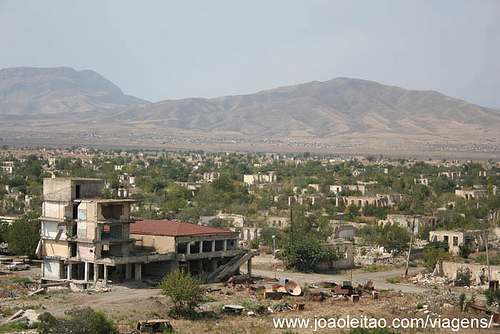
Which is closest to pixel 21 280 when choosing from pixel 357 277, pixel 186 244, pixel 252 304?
pixel 186 244

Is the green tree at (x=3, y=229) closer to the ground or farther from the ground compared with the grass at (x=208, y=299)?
farther from the ground

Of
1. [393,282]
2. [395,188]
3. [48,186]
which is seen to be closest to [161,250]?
[48,186]

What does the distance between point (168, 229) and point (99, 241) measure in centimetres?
430

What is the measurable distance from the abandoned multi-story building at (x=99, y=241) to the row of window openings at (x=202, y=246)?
6cm

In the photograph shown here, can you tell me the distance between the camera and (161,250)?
35562mm

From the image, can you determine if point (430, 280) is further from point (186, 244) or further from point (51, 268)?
point (51, 268)

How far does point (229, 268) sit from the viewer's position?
121 feet

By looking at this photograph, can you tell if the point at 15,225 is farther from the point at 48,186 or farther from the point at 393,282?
the point at 393,282

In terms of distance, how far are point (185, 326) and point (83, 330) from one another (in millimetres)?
4268

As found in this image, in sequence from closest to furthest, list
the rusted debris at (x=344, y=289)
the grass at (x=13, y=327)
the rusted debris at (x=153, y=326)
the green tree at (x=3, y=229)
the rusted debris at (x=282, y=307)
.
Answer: the grass at (x=13, y=327) < the rusted debris at (x=153, y=326) < the rusted debris at (x=282, y=307) < the rusted debris at (x=344, y=289) < the green tree at (x=3, y=229)

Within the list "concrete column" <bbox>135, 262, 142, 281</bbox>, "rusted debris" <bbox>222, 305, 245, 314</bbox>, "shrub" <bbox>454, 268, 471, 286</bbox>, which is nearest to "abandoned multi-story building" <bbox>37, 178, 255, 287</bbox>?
"concrete column" <bbox>135, 262, 142, 281</bbox>

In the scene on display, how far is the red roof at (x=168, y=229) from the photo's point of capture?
36.0 metres

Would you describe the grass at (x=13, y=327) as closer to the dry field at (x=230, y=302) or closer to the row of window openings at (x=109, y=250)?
the dry field at (x=230, y=302)

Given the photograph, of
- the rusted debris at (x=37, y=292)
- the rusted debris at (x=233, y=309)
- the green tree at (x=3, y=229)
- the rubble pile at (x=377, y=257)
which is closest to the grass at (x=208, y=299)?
the rusted debris at (x=233, y=309)
